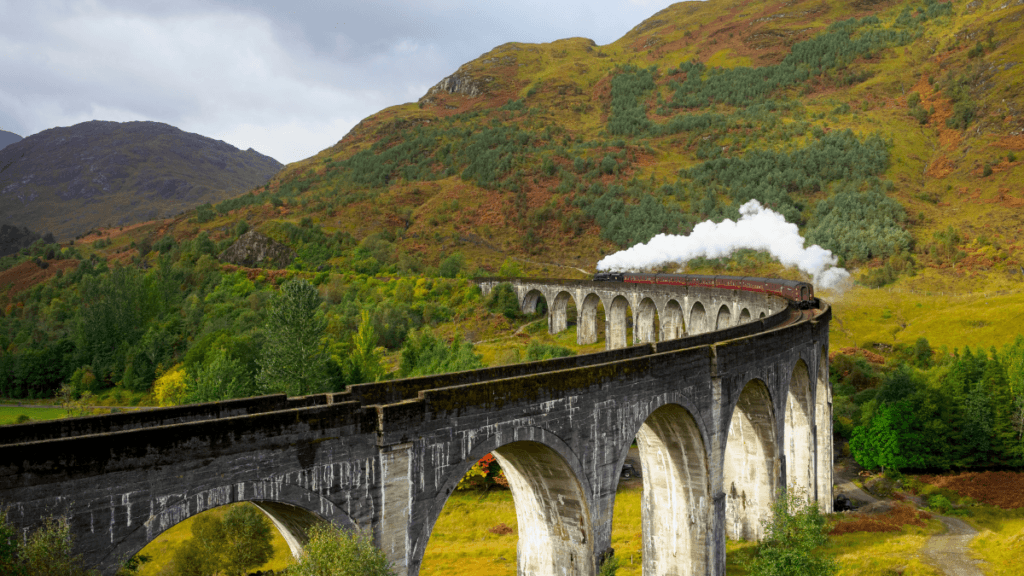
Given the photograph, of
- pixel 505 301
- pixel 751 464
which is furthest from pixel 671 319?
→ pixel 751 464

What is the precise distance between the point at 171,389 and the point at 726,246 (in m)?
82.2

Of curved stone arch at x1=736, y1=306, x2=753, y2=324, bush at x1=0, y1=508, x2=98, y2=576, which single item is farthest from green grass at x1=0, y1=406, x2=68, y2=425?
curved stone arch at x1=736, y1=306, x2=753, y2=324

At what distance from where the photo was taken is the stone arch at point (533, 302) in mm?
91062

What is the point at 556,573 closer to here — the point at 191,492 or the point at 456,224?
the point at 191,492

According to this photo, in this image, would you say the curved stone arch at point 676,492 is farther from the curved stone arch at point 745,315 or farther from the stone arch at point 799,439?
the curved stone arch at point 745,315

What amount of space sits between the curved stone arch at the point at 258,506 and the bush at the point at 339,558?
59cm

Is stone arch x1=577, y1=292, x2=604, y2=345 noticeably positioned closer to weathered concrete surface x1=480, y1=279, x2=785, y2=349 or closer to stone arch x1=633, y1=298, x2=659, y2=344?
weathered concrete surface x1=480, y1=279, x2=785, y2=349

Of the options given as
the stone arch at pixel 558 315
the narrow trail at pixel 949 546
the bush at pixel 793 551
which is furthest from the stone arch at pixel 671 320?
the bush at pixel 793 551

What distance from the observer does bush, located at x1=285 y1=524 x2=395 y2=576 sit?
39.3 feet

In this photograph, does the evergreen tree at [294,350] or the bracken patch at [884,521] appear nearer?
the bracken patch at [884,521]

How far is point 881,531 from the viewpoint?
3109 centimetres

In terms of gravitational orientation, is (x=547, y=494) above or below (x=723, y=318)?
below

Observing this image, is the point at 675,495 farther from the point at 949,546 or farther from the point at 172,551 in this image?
the point at 172,551

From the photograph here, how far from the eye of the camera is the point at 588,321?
257 ft
